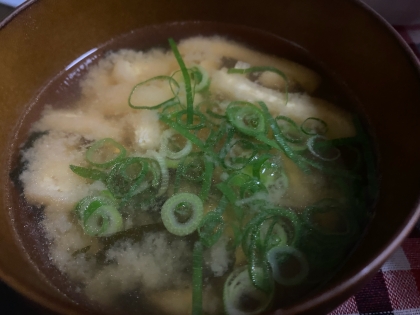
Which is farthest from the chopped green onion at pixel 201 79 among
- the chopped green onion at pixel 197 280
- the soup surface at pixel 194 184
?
the chopped green onion at pixel 197 280

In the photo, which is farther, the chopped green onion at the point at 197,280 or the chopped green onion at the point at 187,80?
the chopped green onion at the point at 187,80

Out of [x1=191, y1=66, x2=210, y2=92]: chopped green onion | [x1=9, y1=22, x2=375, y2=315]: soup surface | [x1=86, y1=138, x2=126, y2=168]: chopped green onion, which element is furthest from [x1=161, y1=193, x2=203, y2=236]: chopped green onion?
[x1=191, y1=66, x2=210, y2=92]: chopped green onion

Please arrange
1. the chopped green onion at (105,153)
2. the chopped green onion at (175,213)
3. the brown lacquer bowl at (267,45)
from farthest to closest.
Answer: the chopped green onion at (105,153) < the chopped green onion at (175,213) < the brown lacquer bowl at (267,45)

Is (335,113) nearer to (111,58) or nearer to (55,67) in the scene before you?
(111,58)

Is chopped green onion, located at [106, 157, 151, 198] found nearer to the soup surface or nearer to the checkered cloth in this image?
the soup surface

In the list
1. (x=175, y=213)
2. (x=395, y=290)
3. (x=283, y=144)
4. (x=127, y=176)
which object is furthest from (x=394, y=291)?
(x=127, y=176)

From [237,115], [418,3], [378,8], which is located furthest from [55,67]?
[418,3]

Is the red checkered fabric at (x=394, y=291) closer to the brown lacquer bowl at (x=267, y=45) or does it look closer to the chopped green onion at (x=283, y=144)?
the brown lacquer bowl at (x=267, y=45)
